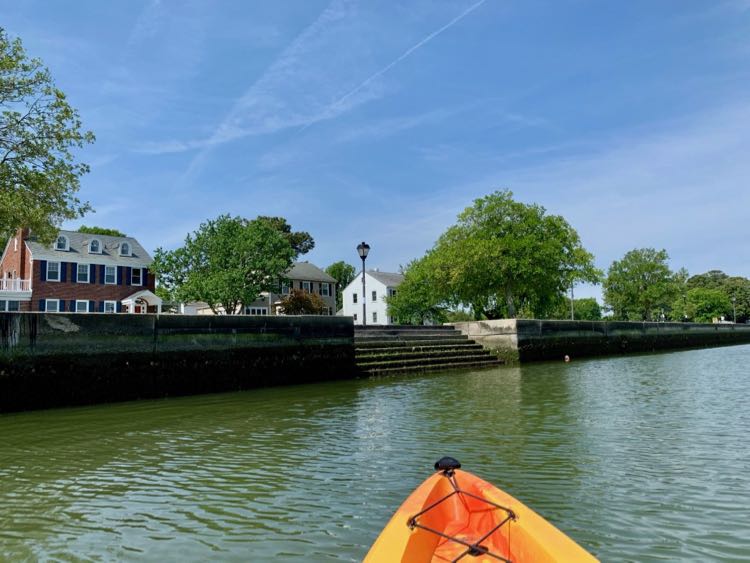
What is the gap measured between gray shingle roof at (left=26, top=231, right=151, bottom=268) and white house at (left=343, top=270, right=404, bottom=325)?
2327 cm

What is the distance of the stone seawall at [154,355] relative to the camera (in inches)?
478

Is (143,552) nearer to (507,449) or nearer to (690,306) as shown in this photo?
(507,449)

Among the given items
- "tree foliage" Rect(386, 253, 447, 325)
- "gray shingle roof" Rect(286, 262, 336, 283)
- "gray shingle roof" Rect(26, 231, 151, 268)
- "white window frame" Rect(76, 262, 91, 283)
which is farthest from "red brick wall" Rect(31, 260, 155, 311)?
"tree foliage" Rect(386, 253, 447, 325)

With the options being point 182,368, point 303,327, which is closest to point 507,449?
point 182,368

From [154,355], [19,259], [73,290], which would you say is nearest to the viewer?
[154,355]

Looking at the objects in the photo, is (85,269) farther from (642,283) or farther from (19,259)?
(642,283)

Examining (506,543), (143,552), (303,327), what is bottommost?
(143,552)

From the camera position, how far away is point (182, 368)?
14516 millimetres

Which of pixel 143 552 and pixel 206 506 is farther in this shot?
pixel 206 506

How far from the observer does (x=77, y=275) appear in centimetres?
3788

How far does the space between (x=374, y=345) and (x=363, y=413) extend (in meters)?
10.1

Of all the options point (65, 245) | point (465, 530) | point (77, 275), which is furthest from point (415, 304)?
point (465, 530)

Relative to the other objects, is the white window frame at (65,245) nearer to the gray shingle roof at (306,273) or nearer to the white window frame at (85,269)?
the white window frame at (85,269)

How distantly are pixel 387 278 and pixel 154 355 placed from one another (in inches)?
1849
